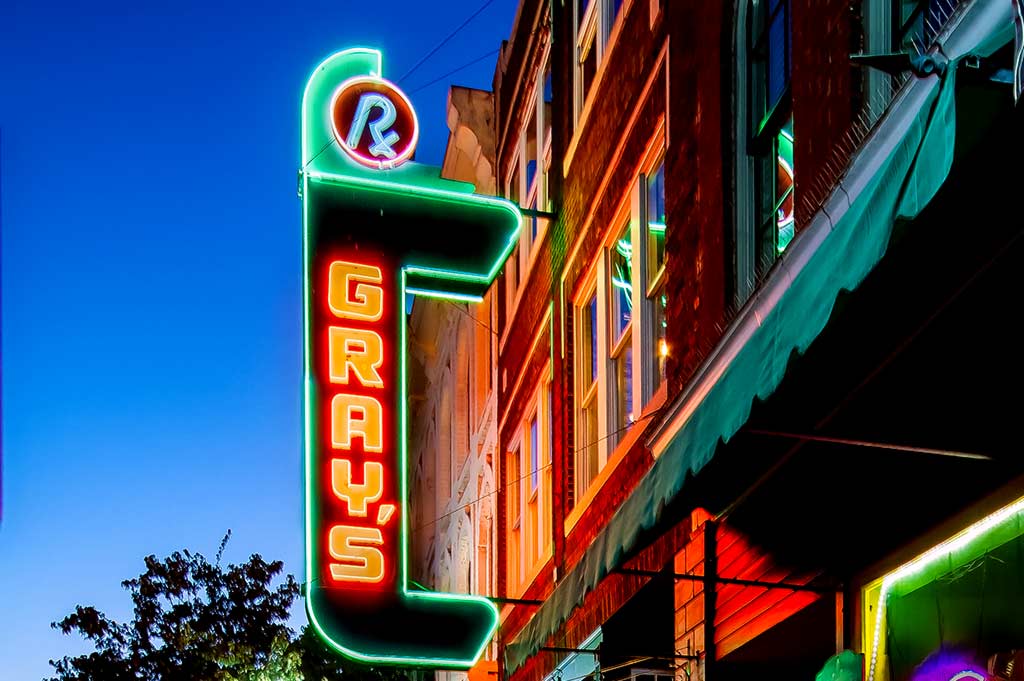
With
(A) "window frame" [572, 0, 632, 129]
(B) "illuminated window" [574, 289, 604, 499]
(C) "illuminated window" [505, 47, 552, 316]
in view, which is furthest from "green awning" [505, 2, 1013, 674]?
(C) "illuminated window" [505, 47, 552, 316]

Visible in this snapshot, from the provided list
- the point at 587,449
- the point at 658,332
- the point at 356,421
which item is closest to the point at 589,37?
the point at 587,449

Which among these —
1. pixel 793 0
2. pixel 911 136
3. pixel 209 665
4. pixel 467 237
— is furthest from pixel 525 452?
pixel 209 665

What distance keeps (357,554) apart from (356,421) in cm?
133

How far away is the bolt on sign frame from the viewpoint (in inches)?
538

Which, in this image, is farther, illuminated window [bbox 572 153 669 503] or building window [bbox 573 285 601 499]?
building window [bbox 573 285 601 499]

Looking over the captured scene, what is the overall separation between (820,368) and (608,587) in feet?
20.5

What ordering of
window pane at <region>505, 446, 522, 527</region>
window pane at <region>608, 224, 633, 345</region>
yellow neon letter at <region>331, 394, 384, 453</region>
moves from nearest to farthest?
1. window pane at <region>608, 224, 633, 345</region>
2. yellow neon letter at <region>331, 394, 384, 453</region>
3. window pane at <region>505, 446, 522, 527</region>

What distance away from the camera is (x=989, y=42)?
4801mm

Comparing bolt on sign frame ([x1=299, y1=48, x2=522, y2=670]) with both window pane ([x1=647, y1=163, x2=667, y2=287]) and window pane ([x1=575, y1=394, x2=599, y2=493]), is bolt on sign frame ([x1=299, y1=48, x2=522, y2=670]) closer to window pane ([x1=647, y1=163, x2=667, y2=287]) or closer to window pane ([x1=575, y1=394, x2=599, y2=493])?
window pane ([x1=575, y1=394, x2=599, y2=493])

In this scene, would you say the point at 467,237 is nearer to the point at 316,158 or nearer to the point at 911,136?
the point at 316,158

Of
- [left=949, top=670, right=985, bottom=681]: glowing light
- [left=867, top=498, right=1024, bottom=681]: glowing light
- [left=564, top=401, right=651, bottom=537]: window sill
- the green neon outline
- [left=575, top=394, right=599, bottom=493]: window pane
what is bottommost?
[left=949, top=670, right=985, bottom=681]: glowing light

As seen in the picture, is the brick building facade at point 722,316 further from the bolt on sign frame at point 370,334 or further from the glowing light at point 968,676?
the bolt on sign frame at point 370,334

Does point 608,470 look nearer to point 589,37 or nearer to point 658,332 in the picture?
point 658,332

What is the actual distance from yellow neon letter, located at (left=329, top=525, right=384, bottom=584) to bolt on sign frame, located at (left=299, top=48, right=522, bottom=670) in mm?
12
